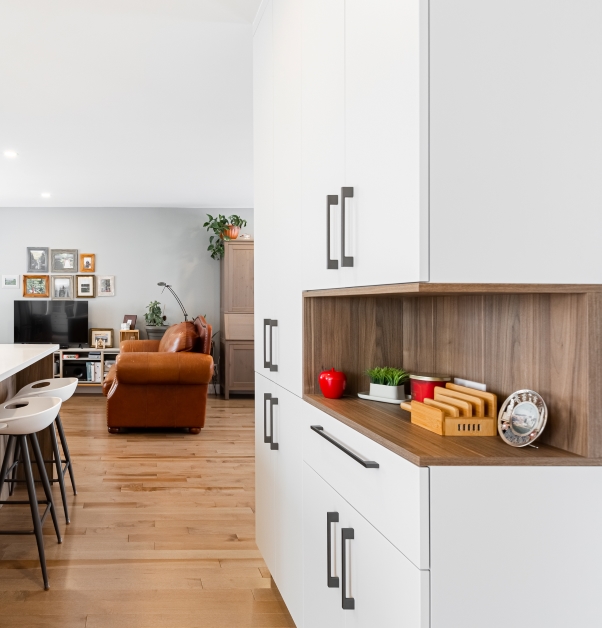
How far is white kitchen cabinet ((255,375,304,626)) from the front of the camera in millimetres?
2166

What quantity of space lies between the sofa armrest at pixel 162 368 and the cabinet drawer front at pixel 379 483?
422cm

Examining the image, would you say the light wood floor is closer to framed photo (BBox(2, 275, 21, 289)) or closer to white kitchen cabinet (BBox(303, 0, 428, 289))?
white kitchen cabinet (BBox(303, 0, 428, 289))

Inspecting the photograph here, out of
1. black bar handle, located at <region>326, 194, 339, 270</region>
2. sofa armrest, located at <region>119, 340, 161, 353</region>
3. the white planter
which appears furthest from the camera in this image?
sofa armrest, located at <region>119, 340, 161, 353</region>

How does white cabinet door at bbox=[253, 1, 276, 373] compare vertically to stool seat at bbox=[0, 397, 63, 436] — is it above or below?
above

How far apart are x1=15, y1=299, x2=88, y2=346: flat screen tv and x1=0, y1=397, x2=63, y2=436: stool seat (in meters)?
5.59

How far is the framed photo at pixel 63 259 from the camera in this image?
8.83 metres

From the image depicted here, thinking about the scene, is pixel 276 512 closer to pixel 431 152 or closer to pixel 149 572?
pixel 149 572

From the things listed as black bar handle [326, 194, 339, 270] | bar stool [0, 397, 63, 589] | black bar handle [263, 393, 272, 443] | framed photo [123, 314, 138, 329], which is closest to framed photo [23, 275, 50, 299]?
framed photo [123, 314, 138, 329]

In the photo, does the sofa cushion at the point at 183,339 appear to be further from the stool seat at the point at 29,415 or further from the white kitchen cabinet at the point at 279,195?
the white kitchen cabinet at the point at 279,195

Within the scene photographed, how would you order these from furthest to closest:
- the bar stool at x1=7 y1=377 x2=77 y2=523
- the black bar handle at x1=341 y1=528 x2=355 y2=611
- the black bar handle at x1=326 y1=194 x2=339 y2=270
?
the bar stool at x1=7 y1=377 x2=77 y2=523, the black bar handle at x1=326 y1=194 x2=339 y2=270, the black bar handle at x1=341 y1=528 x2=355 y2=611

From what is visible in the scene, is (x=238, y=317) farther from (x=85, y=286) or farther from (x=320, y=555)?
(x=320, y=555)

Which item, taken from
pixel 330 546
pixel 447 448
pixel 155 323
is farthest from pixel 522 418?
pixel 155 323

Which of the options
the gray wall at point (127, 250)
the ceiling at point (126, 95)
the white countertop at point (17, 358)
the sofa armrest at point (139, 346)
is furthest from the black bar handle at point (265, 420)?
the gray wall at point (127, 250)

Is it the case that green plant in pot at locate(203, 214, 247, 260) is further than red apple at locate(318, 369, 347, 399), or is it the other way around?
green plant in pot at locate(203, 214, 247, 260)
